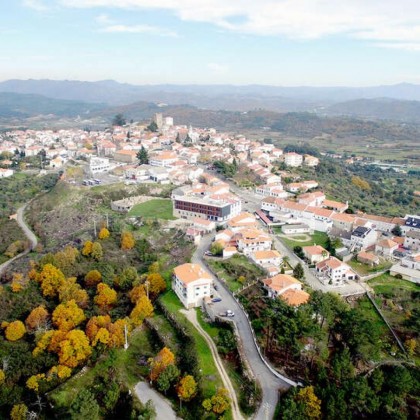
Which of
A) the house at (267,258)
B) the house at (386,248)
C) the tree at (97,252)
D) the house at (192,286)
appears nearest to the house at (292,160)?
the house at (386,248)

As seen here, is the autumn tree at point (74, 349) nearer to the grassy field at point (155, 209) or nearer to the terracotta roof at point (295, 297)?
the terracotta roof at point (295, 297)

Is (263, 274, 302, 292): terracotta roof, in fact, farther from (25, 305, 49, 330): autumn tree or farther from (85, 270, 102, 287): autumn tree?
(25, 305, 49, 330): autumn tree

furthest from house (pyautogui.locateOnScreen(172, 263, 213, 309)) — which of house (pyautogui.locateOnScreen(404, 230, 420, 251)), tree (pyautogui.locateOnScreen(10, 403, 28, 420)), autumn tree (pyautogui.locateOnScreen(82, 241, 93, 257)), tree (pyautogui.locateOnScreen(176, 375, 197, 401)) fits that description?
house (pyautogui.locateOnScreen(404, 230, 420, 251))

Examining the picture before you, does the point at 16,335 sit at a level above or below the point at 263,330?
below

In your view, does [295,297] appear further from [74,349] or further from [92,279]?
[92,279]

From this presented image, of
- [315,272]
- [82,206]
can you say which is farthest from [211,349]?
[82,206]

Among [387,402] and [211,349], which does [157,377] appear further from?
[387,402]

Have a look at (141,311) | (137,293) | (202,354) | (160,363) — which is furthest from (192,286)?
(160,363)
